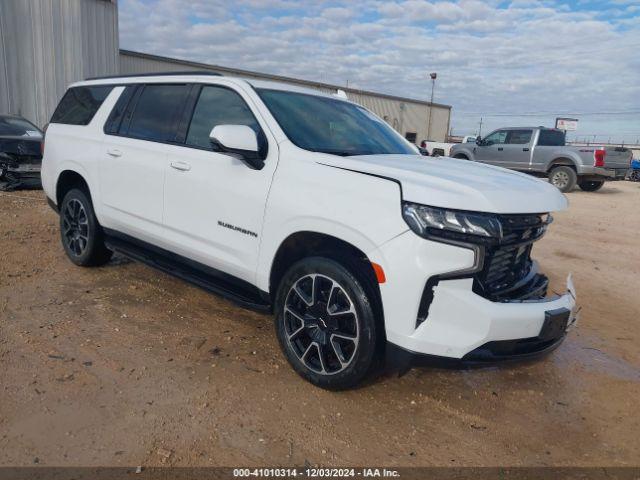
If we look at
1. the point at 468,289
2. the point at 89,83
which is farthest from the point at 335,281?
the point at 89,83

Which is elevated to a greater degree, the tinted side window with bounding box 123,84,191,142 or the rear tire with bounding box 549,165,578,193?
the tinted side window with bounding box 123,84,191,142

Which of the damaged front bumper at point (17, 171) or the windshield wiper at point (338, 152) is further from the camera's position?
the damaged front bumper at point (17, 171)

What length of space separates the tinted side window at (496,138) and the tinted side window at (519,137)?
208 millimetres

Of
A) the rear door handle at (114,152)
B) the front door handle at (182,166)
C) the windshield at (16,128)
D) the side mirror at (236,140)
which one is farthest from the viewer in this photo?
the windshield at (16,128)

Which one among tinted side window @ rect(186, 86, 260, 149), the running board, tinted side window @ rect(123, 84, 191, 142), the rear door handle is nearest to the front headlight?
the running board

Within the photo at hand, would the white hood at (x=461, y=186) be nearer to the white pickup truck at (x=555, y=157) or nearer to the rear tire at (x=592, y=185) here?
the white pickup truck at (x=555, y=157)

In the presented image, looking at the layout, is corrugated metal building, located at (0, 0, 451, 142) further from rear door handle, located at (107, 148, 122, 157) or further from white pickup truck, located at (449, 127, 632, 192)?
rear door handle, located at (107, 148, 122, 157)

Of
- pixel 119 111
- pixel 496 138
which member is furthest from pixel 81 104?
pixel 496 138

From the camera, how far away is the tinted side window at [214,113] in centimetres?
352

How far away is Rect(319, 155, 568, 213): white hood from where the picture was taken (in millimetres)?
2514

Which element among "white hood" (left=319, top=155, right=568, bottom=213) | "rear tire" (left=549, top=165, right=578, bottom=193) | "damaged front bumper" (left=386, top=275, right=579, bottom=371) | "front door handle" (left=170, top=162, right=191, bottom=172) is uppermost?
"white hood" (left=319, top=155, right=568, bottom=213)

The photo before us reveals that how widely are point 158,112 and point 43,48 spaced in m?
14.9

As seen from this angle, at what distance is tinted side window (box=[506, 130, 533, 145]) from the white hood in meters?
13.9

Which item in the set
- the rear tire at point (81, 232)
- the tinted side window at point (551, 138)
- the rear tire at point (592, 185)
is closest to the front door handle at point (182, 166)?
the rear tire at point (81, 232)
